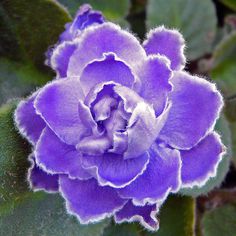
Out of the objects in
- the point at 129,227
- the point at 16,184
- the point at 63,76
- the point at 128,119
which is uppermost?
the point at 128,119

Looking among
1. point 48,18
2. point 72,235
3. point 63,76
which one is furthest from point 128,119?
point 48,18

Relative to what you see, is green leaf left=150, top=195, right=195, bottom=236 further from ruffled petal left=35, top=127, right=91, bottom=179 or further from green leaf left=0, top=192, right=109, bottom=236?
ruffled petal left=35, top=127, right=91, bottom=179

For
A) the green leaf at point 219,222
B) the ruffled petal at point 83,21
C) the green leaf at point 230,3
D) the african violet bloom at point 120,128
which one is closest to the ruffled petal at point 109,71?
the african violet bloom at point 120,128

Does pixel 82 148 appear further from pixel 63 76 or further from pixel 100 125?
pixel 63 76

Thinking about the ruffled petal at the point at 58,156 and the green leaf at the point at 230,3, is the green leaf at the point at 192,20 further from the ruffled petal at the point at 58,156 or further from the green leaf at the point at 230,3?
A: the ruffled petal at the point at 58,156

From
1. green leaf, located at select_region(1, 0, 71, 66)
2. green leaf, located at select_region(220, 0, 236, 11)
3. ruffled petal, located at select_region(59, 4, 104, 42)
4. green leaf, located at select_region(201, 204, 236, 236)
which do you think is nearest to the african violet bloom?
Result: ruffled petal, located at select_region(59, 4, 104, 42)

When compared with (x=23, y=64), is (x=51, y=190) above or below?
above
